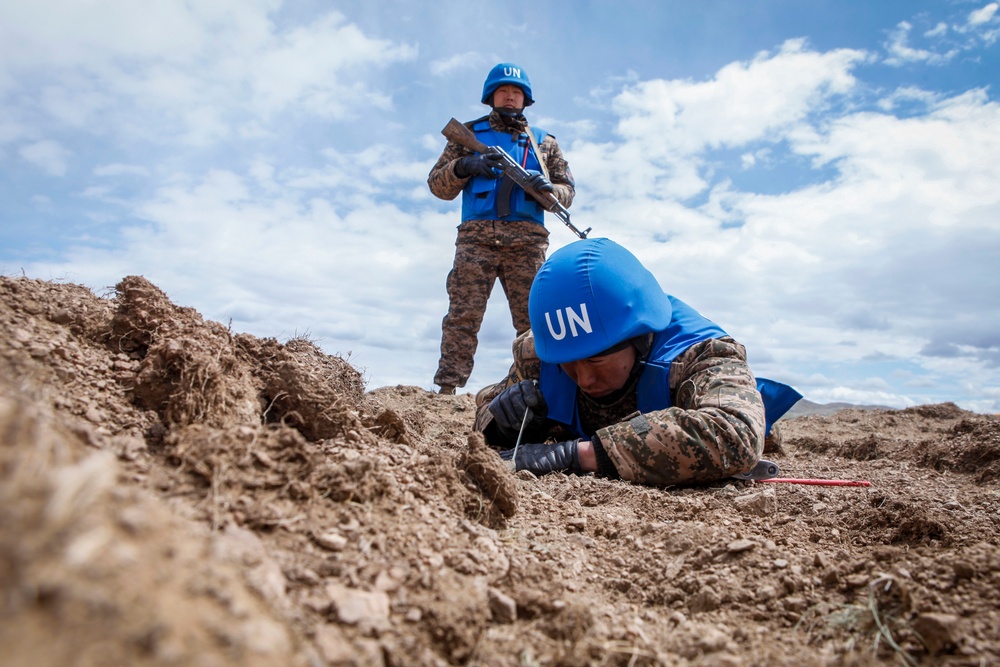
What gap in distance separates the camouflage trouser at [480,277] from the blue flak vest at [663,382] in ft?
7.59

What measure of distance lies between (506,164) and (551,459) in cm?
325

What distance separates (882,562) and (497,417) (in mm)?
2013

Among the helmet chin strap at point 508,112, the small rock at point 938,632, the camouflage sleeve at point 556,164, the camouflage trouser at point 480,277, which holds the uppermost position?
the helmet chin strap at point 508,112

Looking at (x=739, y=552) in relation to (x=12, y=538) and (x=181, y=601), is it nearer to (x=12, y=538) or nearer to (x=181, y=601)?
(x=181, y=601)

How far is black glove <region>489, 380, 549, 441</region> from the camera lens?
3.30 m

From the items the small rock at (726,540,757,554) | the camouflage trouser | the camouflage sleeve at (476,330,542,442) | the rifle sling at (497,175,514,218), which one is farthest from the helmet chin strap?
the small rock at (726,540,757,554)

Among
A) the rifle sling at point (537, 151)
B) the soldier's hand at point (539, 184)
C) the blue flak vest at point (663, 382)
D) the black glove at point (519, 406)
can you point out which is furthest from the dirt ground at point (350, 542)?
the rifle sling at point (537, 151)

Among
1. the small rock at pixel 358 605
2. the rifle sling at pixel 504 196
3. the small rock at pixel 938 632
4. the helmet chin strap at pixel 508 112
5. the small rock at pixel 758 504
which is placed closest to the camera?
the small rock at pixel 358 605

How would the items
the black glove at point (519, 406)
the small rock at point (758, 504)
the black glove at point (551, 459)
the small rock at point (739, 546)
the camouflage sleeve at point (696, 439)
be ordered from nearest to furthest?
the small rock at point (739, 546)
the small rock at point (758, 504)
the camouflage sleeve at point (696, 439)
the black glove at point (551, 459)
the black glove at point (519, 406)

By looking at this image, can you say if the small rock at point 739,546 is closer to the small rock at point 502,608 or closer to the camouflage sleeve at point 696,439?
the small rock at point 502,608

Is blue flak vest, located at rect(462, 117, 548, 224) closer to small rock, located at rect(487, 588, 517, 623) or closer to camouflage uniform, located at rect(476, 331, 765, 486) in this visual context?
camouflage uniform, located at rect(476, 331, 765, 486)

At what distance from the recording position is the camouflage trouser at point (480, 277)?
5621mm

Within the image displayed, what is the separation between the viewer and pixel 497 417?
11.0ft

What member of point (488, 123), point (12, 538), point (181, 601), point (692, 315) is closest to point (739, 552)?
point (181, 601)
